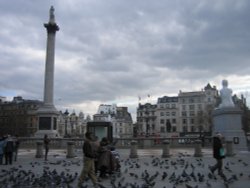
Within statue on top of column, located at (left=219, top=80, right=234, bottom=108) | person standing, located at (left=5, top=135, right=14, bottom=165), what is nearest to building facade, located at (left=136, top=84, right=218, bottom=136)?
statue on top of column, located at (left=219, top=80, right=234, bottom=108)

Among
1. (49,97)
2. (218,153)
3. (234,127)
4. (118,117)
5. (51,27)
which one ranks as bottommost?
(218,153)

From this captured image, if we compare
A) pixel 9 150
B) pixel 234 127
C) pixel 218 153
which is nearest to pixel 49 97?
pixel 9 150

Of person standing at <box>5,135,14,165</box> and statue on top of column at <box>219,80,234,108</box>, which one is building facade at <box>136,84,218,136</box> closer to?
statue on top of column at <box>219,80,234,108</box>

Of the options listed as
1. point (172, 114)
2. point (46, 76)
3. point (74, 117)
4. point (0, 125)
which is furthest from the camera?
point (74, 117)

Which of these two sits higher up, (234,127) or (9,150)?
(234,127)

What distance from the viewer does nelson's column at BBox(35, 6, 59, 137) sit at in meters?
46.0

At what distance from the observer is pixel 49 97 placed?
4891 centimetres

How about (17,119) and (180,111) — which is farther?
(180,111)

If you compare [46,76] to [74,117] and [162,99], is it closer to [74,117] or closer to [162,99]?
[162,99]

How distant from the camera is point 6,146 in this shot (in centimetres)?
2019

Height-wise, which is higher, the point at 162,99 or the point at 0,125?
the point at 162,99

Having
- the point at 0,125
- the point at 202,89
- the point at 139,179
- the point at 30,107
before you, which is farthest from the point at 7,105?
the point at 139,179

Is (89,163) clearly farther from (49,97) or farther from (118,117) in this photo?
(118,117)

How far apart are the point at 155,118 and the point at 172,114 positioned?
8142mm
